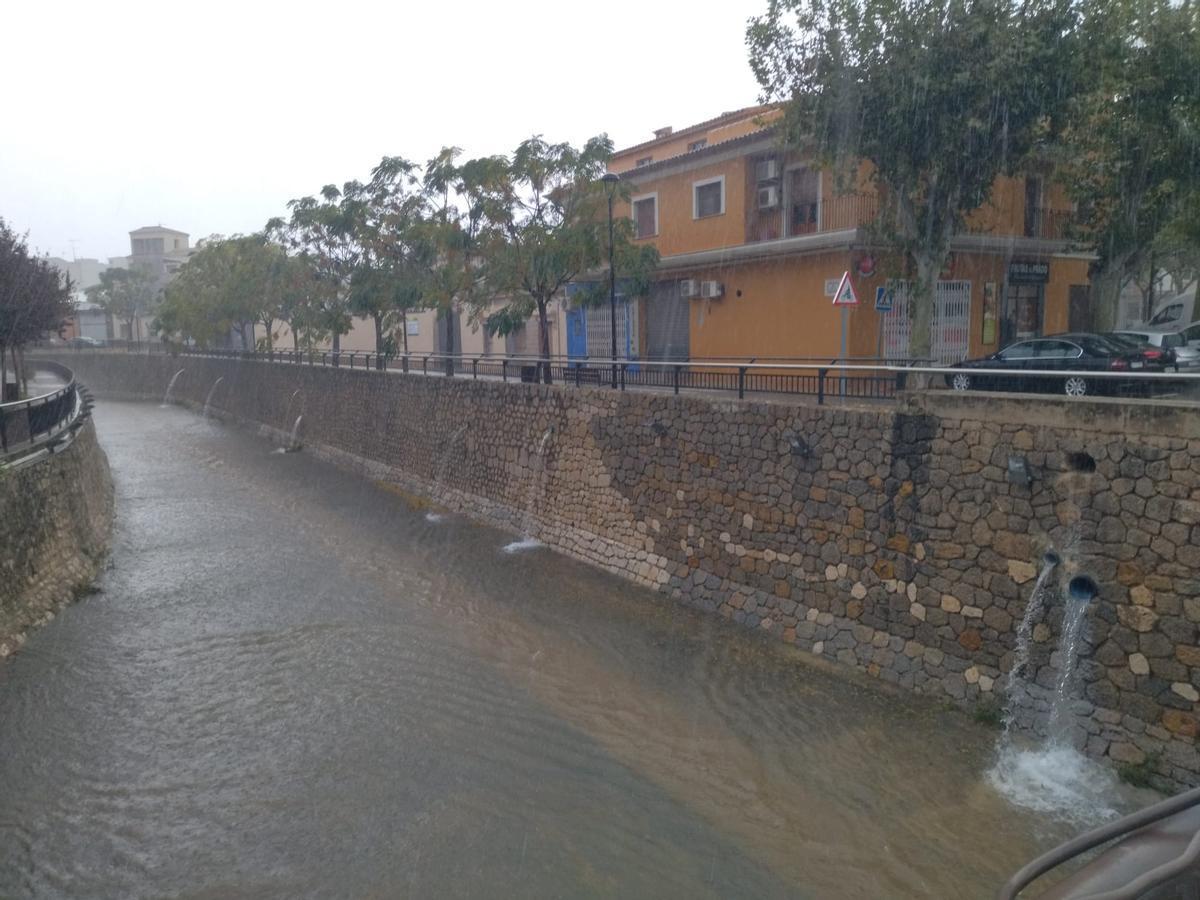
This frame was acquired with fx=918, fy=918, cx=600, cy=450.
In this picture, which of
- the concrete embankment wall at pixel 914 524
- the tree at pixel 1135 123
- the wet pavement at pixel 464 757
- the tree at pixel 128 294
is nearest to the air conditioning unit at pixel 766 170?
the tree at pixel 1135 123

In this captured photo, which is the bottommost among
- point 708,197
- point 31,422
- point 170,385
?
point 170,385

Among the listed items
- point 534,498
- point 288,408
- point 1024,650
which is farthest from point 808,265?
point 288,408

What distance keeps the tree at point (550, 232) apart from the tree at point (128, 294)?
54113mm

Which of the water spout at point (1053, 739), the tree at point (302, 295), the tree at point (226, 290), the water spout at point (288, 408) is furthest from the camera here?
the tree at point (226, 290)

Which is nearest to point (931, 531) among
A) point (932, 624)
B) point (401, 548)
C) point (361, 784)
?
point (932, 624)

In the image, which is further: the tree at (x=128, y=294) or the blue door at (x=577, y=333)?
the tree at (x=128, y=294)

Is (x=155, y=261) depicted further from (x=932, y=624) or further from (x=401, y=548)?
(x=932, y=624)

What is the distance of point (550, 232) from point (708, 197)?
3952 mm

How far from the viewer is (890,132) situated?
14.0 m

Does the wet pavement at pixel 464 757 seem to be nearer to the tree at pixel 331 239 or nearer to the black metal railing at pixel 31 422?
the black metal railing at pixel 31 422

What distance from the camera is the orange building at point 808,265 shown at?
17484 mm

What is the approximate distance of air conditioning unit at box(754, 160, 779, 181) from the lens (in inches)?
758

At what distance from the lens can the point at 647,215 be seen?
22.9 metres

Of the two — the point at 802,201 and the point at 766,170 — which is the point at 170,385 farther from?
the point at 802,201
